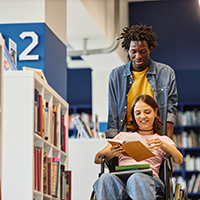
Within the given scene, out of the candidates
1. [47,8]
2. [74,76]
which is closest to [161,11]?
[74,76]

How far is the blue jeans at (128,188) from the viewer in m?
2.49

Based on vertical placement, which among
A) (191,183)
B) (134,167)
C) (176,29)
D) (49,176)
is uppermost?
(176,29)

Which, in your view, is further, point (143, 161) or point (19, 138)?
point (143, 161)

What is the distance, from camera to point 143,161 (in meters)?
2.90

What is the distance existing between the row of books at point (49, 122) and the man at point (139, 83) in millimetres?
444

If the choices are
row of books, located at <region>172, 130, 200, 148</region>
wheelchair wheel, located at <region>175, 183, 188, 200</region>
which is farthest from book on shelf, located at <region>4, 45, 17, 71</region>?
row of books, located at <region>172, 130, 200, 148</region>

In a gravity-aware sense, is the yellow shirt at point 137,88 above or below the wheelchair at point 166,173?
above

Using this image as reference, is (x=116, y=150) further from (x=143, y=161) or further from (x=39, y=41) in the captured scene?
(x=39, y=41)

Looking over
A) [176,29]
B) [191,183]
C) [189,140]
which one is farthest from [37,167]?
Answer: [189,140]

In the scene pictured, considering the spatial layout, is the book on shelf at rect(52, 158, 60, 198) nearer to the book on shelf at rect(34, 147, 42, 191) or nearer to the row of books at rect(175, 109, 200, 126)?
the book on shelf at rect(34, 147, 42, 191)

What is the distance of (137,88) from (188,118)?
17.5ft

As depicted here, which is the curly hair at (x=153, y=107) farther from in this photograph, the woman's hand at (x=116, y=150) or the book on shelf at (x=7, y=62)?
the book on shelf at (x=7, y=62)

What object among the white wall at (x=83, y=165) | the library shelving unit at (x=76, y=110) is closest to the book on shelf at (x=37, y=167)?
the white wall at (x=83, y=165)

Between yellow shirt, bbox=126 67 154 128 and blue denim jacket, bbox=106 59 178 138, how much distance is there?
0.10 ft
